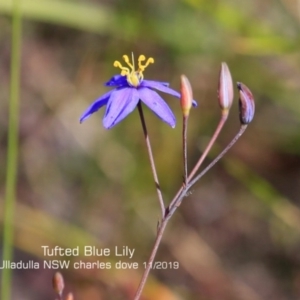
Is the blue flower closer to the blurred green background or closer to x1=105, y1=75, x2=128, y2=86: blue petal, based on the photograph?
x1=105, y1=75, x2=128, y2=86: blue petal

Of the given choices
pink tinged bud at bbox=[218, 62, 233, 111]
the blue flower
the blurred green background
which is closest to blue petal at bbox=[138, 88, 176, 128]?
the blue flower

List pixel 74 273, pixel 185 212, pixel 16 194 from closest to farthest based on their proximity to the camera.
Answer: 1. pixel 74 273
2. pixel 16 194
3. pixel 185 212

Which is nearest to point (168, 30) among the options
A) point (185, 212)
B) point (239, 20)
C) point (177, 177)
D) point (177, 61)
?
point (177, 61)

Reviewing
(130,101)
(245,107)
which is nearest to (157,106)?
(130,101)

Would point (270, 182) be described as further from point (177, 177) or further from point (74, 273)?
point (74, 273)

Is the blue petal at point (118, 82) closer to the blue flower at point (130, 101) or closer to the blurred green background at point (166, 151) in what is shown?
the blue flower at point (130, 101)
